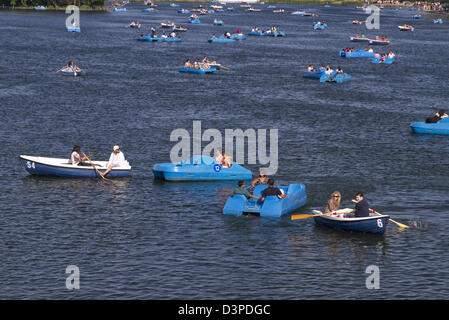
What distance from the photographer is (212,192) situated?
156 ft

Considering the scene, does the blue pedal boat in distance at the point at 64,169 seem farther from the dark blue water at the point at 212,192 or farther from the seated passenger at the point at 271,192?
the seated passenger at the point at 271,192

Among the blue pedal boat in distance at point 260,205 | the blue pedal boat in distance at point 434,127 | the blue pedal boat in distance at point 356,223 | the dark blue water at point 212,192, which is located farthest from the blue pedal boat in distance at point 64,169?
the blue pedal boat in distance at point 434,127

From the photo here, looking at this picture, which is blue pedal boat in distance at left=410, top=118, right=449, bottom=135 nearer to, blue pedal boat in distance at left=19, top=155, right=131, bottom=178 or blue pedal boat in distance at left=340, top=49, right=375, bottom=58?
blue pedal boat in distance at left=19, top=155, right=131, bottom=178

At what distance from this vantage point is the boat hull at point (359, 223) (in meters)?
38.5

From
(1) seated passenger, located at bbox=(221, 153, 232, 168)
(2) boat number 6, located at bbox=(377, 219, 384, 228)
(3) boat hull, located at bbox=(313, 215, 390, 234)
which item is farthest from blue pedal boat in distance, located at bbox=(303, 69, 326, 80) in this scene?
(2) boat number 6, located at bbox=(377, 219, 384, 228)

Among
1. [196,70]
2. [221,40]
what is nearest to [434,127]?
[196,70]

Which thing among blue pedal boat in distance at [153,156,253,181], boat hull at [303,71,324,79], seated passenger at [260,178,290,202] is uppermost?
boat hull at [303,71,324,79]


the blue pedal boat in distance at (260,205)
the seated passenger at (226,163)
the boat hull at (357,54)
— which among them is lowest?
the blue pedal boat in distance at (260,205)

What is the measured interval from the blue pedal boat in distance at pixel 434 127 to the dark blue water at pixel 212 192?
1936 millimetres

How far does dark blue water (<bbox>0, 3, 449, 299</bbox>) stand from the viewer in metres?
33.8

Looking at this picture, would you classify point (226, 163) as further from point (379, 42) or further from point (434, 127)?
point (379, 42)

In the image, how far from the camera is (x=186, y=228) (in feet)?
133

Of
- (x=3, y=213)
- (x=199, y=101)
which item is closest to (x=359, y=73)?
(x=199, y=101)

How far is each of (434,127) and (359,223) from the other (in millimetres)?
30825
